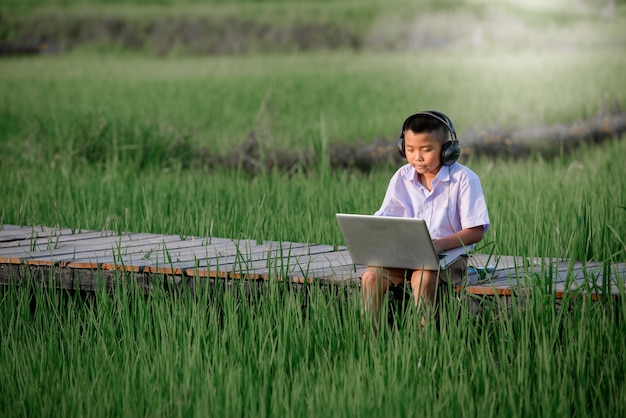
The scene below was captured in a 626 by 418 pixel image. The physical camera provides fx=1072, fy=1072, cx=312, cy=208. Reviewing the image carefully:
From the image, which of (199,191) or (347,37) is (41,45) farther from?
(199,191)

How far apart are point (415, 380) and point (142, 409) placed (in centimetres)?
81

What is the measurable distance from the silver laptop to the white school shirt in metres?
0.16

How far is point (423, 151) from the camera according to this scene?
393cm

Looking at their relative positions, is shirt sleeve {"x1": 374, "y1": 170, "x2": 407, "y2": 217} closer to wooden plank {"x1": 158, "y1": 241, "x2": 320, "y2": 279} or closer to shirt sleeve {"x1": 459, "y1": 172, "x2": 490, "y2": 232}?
shirt sleeve {"x1": 459, "y1": 172, "x2": 490, "y2": 232}

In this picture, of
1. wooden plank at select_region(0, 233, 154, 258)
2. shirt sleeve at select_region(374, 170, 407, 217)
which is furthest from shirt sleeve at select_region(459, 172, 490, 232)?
wooden plank at select_region(0, 233, 154, 258)

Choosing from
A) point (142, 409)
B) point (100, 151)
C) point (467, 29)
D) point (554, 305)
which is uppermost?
point (467, 29)

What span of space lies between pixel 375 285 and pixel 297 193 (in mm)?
3034

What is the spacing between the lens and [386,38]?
1552 centimetres

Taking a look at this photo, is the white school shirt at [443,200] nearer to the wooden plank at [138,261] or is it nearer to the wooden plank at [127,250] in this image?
the wooden plank at [138,261]

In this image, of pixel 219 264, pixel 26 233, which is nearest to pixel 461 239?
pixel 219 264

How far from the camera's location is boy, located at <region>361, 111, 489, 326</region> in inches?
151

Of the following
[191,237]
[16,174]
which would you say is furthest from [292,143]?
[191,237]

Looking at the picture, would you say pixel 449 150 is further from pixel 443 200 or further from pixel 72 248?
pixel 72 248

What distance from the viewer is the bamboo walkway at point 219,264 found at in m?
3.79
